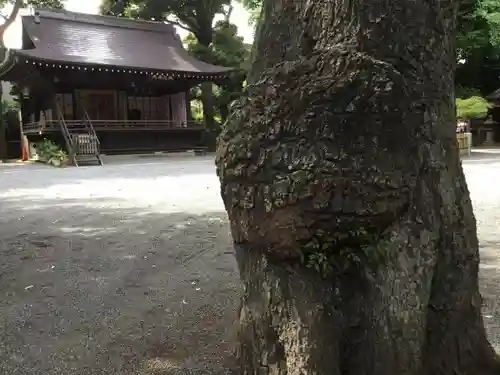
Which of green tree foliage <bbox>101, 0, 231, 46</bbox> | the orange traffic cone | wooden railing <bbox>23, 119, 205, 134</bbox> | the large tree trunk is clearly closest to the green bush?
wooden railing <bbox>23, 119, 205, 134</bbox>

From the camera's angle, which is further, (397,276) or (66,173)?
(66,173)

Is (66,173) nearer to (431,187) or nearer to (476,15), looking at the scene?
(431,187)

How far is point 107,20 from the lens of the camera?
21.7 m

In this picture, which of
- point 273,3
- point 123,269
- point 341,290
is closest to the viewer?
point 341,290

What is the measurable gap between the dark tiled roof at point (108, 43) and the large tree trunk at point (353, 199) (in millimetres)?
16689

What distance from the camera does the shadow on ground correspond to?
2.44 metres

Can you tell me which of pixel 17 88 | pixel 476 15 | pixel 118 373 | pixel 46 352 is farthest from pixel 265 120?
pixel 17 88

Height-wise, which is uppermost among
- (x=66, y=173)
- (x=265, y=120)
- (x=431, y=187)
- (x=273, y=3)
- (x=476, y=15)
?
(x=476, y=15)

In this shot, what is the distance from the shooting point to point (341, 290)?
5.04 ft

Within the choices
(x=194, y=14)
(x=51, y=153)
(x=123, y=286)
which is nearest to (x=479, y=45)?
(x=194, y=14)

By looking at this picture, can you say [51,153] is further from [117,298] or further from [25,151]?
[117,298]

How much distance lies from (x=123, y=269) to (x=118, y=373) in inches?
70.1

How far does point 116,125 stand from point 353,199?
18587mm

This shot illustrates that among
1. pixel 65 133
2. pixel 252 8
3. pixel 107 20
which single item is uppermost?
pixel 252 8
